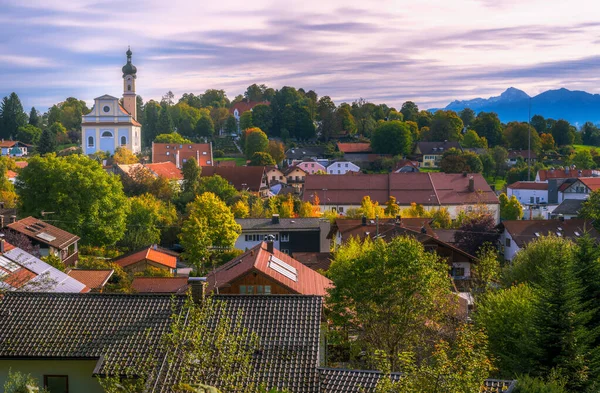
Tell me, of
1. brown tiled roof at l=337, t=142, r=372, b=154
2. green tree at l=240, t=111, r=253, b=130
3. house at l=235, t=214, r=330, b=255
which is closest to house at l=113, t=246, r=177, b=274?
house at l=235, t=214, r=330, b=255

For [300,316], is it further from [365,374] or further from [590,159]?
[590,159]

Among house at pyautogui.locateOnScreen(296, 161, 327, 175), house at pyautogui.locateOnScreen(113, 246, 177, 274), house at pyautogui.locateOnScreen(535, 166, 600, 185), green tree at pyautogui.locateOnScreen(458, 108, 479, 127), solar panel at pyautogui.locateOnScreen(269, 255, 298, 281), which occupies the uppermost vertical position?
green tree at pyautogui.locateOnScreen(458, 108, 479, 127)


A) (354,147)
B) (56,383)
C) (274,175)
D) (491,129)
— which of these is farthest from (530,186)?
(56,383)

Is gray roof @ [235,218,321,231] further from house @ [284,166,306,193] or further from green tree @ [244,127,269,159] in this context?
green tree @ [244,127,269,159]

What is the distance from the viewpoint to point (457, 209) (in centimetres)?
6425

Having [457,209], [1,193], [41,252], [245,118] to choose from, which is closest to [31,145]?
[245,118]

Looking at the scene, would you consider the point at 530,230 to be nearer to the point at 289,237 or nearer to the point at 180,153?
the point at 289,237

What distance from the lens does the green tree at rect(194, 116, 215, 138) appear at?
129m

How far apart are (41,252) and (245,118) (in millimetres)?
95072

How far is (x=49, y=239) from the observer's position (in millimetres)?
33812

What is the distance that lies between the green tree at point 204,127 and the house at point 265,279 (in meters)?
103

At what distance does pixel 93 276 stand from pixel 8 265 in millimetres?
7813

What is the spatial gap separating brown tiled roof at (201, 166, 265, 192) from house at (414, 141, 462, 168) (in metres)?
34.4

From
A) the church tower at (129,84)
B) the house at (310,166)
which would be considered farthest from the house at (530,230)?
the church tower at (129,84)
